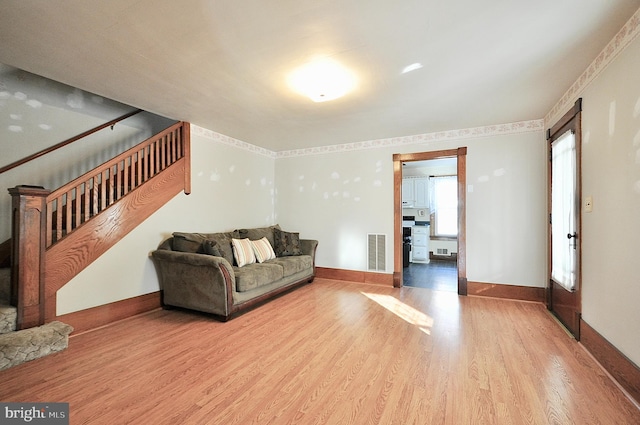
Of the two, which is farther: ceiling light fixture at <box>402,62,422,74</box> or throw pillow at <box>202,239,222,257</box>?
throw pillow at <box>202,239,222,257</box>

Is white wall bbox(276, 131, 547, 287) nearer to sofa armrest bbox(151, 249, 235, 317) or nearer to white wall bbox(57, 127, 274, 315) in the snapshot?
white wall bbox(57, 127, 274, 315)

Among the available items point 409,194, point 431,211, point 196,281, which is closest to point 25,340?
point 196,281

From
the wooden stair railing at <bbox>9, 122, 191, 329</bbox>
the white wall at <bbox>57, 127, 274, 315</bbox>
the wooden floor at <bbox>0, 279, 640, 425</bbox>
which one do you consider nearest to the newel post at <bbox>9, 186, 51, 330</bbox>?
the wooden stair railing at <bbox>9, 122, 191, 329</bbox>

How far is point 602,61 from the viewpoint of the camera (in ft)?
7.18

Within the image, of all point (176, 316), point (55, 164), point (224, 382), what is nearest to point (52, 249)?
point (176, 316)

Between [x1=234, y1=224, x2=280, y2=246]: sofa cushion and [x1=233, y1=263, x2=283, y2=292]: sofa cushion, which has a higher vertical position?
[x1=234, y1=224, x2=280, y2=246]: sofa cushion

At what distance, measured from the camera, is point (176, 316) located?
3281 millimetres

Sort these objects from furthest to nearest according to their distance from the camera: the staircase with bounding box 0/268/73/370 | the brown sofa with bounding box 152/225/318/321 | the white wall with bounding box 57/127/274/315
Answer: the brown sofa with bounding box 152/225/318/321
the white wall with bounding box 57/127/274/315
the staircase with bounding box 0/268/73/370

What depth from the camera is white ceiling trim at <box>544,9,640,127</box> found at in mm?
1826

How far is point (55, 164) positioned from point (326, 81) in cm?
358

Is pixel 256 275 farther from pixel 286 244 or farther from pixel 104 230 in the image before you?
pixel 104 230

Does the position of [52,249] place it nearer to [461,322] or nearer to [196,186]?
[196,186]

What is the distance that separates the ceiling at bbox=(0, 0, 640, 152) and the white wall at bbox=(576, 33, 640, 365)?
35 cm

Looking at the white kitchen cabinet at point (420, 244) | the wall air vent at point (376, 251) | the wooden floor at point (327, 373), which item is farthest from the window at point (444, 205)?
the wooden floor at point (327, 373)
